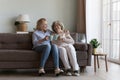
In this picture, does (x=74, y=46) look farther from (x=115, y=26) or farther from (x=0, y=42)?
(x=115, y=26)

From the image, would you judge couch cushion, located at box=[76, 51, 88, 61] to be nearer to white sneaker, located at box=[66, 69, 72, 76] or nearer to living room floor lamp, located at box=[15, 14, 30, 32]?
white sneaker, located at box=[66, 69, 72, 76]

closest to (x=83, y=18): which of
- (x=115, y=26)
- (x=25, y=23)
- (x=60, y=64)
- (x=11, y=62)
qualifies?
(x=115, y=26)

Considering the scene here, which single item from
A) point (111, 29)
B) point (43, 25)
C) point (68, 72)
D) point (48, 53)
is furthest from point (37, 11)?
point (68, 72)

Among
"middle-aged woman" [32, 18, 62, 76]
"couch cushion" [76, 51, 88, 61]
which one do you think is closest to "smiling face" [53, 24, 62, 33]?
"middle-aged woman" [32, 18, 62, 76]

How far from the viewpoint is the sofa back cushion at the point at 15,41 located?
477cm

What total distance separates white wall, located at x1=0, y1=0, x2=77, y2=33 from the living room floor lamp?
0.24 metres

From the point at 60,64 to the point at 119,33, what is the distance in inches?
87.6

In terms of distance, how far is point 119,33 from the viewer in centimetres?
596

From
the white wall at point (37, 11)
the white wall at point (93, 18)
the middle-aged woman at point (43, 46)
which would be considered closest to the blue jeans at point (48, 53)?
the middle-aged woman at point (43, 46)

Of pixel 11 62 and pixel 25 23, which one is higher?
pixel 25 23

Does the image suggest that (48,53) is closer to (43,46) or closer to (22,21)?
(43,46)

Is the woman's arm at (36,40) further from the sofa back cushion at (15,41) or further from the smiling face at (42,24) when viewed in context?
the sofa back cushion at (15,41)

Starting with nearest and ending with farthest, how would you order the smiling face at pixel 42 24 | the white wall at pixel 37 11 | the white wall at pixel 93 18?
1. the smiling face at pixel 42 24
2. the white wall at pixel 93 18
3. the white wall at pixel 37 11

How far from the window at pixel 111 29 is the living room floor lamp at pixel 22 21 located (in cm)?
212
